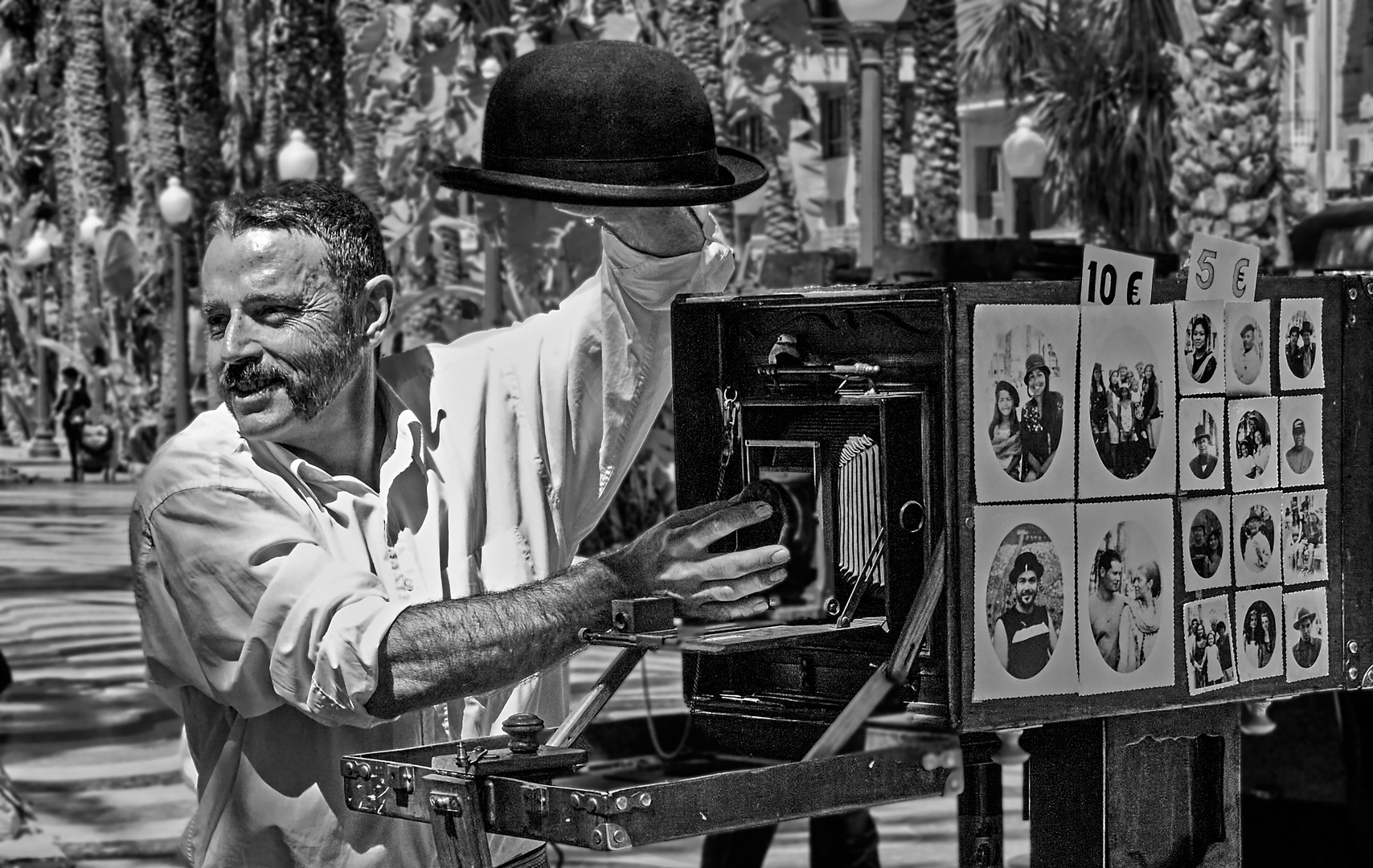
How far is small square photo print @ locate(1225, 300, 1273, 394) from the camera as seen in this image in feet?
8.51

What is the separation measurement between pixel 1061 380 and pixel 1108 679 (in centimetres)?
36

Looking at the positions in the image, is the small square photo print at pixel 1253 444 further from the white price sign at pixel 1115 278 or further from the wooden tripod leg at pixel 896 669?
the wooden tripod leg at pixel 896 669

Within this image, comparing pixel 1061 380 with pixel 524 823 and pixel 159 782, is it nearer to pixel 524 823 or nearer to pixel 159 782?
pixel 524 823

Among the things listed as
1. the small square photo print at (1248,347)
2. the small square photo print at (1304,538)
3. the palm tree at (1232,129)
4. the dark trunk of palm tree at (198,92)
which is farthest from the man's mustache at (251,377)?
the dark trunk of palm tree at (198,92)

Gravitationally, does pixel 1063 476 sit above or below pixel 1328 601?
above

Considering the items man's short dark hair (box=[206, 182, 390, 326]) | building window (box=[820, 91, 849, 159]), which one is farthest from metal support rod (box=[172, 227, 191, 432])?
building window (box=[820, 91, 849, 159])

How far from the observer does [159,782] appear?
8.68m

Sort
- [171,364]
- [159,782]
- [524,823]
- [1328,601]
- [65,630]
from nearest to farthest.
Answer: [524,823] → [1328,601] → [159,782] → [65,630] → [171,364]

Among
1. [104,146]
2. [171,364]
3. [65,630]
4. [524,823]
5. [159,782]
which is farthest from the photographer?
[104,146]

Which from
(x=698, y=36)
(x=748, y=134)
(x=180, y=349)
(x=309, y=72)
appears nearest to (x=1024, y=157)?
(x=748, y=134)

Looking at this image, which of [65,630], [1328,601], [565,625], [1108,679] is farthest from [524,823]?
[65,630]

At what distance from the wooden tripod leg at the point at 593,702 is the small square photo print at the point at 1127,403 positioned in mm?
579

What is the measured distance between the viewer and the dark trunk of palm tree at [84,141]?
3108 cm

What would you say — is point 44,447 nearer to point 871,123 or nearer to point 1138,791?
point 871,123
